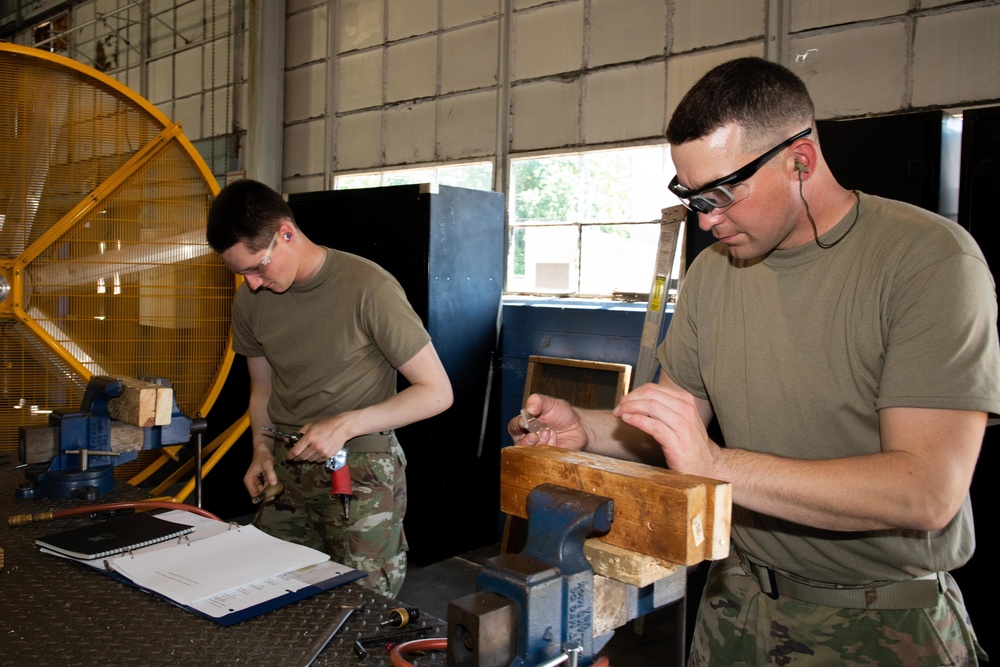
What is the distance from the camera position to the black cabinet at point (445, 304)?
392 cm

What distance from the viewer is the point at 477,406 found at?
13.9 feet

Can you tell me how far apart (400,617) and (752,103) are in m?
0.93

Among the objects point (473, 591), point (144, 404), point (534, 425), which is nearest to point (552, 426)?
point (534, 425)

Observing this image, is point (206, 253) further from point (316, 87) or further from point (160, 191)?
point (316, 87)

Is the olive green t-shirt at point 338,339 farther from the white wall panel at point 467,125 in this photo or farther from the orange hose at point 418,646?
the white wall panel at point 467,125

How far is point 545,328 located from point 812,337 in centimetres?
298

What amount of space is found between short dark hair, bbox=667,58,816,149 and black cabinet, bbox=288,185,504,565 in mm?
2723

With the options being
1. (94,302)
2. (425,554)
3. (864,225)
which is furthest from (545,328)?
(864,225)

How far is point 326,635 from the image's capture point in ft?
3.69

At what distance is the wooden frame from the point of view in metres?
3.76

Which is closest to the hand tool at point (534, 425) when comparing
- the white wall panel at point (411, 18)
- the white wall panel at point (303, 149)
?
the white wall panel at point (411, 18)

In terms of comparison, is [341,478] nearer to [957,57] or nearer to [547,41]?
[957,57]

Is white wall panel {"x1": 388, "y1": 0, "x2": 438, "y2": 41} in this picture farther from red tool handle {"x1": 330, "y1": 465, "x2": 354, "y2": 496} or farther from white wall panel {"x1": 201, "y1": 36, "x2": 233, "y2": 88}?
red tool handle {"x1": 330, "y1": 465, "x2": 354, "y2": 496}

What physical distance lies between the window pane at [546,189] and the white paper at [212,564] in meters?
3.25
